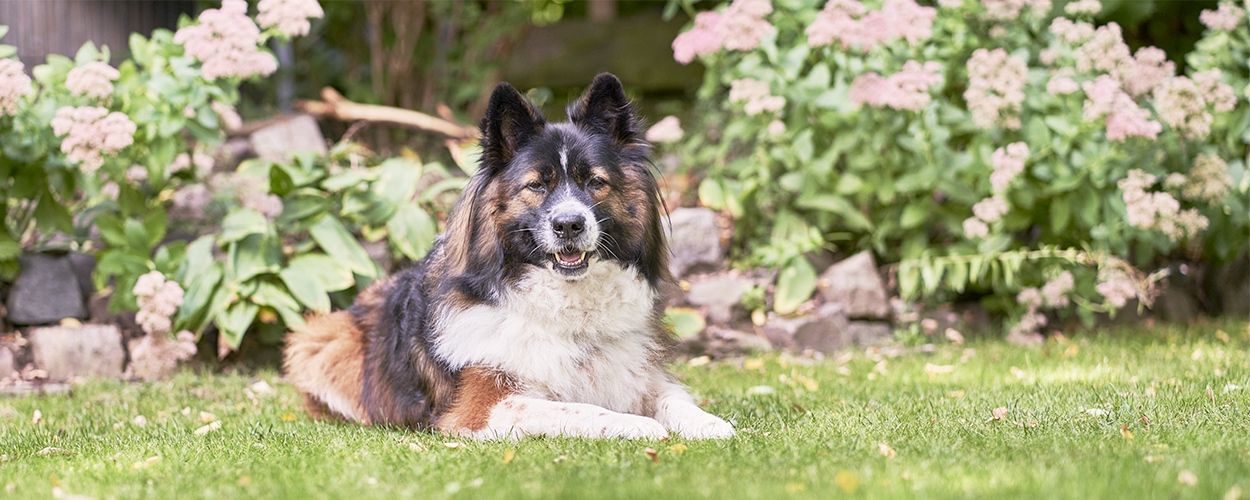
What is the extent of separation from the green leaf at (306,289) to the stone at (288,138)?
2264 mm

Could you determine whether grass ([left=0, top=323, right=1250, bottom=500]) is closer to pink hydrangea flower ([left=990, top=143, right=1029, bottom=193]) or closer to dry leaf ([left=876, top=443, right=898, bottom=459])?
dry leaf ([left=876, top=443, right=898, bottom=459])

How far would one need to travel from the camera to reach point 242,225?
547cm

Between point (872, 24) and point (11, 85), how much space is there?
4814 mm

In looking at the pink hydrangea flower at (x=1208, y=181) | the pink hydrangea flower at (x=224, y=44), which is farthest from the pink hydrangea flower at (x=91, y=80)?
the pink hydrangea flower at (x=1208, y=181)

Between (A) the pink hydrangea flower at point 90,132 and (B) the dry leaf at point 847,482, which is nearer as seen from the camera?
(B) the dry leaf at point 847,482

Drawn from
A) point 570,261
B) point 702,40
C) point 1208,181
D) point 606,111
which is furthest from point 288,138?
point 1208,181

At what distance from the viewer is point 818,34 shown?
19.6 feet

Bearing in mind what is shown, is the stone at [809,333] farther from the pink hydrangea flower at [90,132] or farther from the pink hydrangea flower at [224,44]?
the pink hydrangea flower at [90,132]

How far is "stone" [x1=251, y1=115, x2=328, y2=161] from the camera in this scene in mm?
7633

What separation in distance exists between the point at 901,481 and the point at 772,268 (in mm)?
4042

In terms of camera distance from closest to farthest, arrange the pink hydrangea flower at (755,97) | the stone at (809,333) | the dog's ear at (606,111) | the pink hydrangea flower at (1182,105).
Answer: the dog's ear at (606,111)
the pink hydrangea flower at (1182,105)
the pink hydrangea flower at (755,97)
the stone at (809,333)

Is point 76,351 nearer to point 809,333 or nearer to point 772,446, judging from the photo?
point 772,446

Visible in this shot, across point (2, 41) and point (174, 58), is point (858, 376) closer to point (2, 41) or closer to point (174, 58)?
point (174, 58)

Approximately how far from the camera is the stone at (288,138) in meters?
7.63
